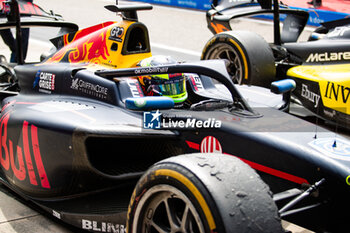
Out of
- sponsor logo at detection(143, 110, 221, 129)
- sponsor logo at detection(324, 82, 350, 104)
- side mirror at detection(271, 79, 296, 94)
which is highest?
side mirror at detection(271, 79, 296, 94)

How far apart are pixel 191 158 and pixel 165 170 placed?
0.51 ft

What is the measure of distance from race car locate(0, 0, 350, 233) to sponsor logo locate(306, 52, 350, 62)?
2.50 metres

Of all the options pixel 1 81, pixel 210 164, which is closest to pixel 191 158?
pixel 210 164

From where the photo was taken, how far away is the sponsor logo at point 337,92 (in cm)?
586

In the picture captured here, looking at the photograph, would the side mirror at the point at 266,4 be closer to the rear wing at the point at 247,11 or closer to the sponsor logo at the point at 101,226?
the rear wing at the point at 247,11

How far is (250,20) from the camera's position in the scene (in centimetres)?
1554

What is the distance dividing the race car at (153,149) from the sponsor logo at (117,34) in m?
0.01

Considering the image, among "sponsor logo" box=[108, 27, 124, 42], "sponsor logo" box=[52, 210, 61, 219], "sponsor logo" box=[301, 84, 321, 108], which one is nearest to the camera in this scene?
"sponsor logo" box=[52, 210, 61, 219]

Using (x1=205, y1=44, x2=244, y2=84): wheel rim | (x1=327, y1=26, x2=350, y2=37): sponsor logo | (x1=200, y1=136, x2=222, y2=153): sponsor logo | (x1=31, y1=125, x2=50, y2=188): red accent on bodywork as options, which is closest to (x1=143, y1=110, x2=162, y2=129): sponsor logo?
(x1=200, y1=136, x2=222, y2=153): sponsor logo

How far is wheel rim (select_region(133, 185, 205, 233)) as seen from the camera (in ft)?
9.07

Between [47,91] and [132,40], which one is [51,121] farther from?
[132,40]

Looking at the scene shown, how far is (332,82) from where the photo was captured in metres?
6.02

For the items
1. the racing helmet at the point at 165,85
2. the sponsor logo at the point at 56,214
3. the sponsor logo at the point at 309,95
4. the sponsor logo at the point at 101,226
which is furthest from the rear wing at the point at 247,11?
the sponsor logo at the point at 101,226

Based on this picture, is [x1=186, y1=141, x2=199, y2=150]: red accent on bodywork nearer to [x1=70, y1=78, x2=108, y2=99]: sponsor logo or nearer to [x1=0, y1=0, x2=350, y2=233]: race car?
[x1=0, y1=0, x2=350, y2=233]: race car
